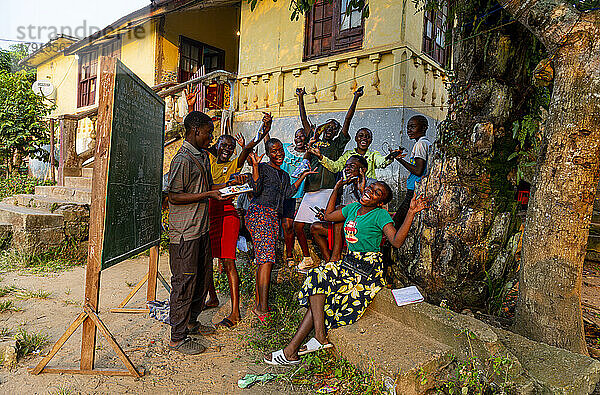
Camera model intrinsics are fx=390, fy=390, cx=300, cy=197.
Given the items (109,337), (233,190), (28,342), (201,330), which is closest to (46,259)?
(28,342)

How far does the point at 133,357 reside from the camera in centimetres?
326

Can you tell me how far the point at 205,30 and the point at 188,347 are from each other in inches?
447

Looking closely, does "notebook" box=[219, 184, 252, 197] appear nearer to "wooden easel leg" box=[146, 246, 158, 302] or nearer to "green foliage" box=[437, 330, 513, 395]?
"wooden easel leg" box=[146, 246, 158, 302]

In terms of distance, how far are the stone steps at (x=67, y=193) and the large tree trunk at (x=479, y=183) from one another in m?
A: 6.18

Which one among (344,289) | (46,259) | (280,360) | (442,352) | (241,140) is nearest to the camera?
(442,352)

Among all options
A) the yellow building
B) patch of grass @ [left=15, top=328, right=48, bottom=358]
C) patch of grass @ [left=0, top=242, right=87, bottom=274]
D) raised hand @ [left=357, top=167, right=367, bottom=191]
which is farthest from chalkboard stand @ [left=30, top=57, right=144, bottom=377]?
the yellow building

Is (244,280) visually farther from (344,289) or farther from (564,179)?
(564,179)

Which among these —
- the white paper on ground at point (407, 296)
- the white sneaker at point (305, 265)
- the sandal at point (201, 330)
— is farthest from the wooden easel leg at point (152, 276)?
the white paper on ground at point (407, 296)

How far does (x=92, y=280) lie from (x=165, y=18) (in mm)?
10392

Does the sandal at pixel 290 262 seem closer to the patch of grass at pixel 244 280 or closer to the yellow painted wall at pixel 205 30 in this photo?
the patch of grass at pixel 244 280

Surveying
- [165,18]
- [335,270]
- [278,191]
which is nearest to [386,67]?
[278,191]

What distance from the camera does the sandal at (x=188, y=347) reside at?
10.9 feet

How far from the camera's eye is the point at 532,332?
9.52ft

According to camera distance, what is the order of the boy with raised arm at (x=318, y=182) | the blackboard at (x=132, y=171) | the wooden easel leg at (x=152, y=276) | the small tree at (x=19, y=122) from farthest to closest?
the small tree at (x=19, y=122) < the boy with raised arm at (x=318, y=182) < the wooden easel leg at (x=152, y=276) < the blackboard at (x=132, y=171)
